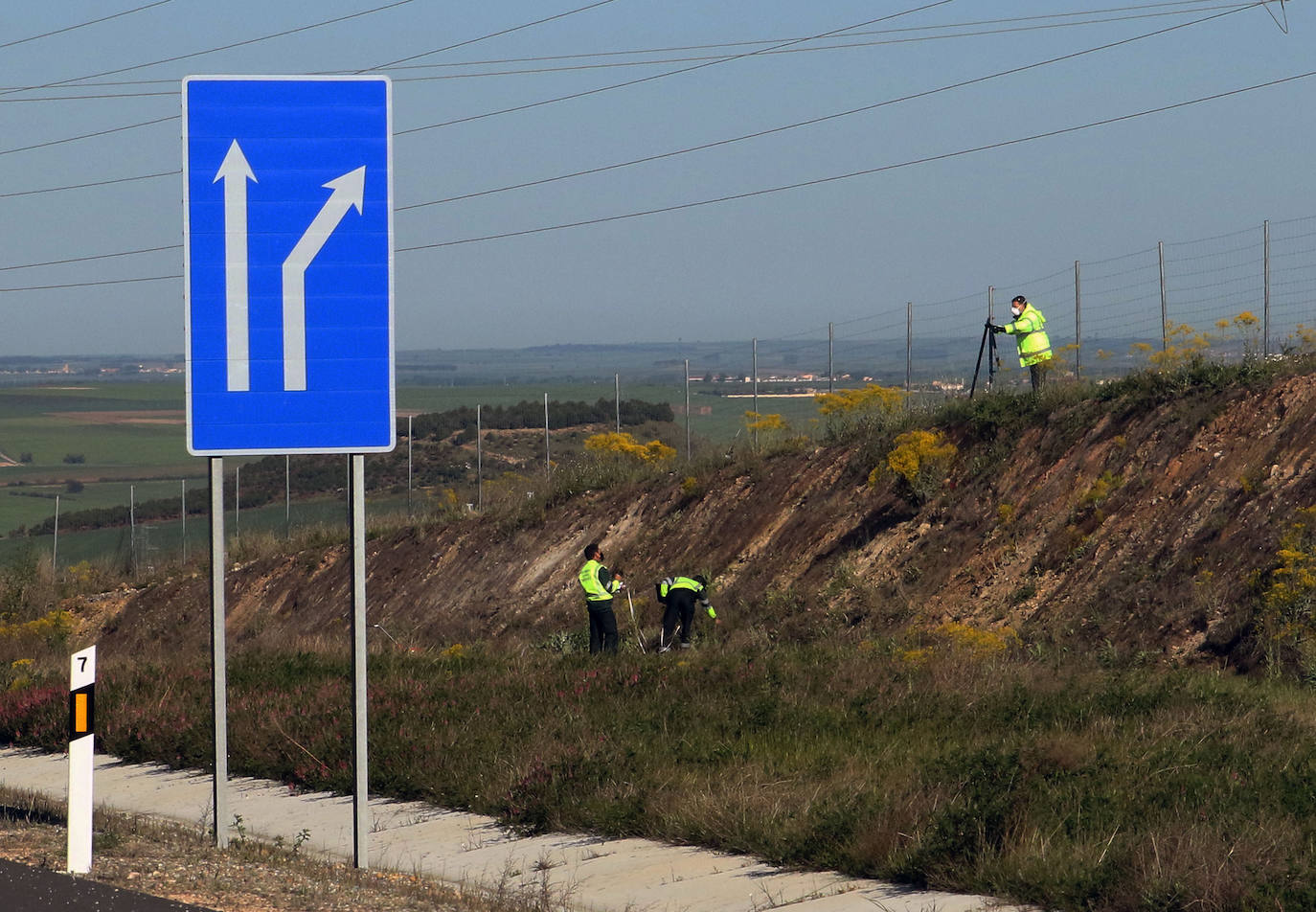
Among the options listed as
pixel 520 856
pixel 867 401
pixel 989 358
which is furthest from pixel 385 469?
pixel 520 856

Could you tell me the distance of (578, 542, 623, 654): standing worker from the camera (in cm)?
2028

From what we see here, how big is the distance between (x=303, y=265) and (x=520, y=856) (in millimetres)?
3851

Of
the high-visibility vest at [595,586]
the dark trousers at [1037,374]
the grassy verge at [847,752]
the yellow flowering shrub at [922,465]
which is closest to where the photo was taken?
the grassy verge at [847,752]

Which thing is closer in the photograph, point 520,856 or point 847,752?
point 520,856

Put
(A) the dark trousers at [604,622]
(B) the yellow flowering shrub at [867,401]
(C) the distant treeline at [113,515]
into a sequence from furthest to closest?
(C) the distant treeline at [113,515] < (B) the yellow flowering shrub at [867,401] < (A) the dark trousers at [604,622]

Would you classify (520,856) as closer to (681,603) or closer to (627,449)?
(681,603)

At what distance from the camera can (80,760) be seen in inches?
326

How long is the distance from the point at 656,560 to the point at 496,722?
1489 cm

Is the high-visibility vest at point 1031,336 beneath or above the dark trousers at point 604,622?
above

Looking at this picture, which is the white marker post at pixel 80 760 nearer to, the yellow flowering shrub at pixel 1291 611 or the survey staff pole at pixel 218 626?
the survey staff pole at pixel 218 626

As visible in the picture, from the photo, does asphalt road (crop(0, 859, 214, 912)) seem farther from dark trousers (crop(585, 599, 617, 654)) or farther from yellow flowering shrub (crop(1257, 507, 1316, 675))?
dark trousers (crop(585, 599, 617, 654))

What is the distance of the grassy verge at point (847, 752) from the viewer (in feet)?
25.0

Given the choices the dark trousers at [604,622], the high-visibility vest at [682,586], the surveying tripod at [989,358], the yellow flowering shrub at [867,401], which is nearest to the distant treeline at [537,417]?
the yellow flowering shrub at [867,401]

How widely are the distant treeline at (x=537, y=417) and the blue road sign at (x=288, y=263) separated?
56.0 m
